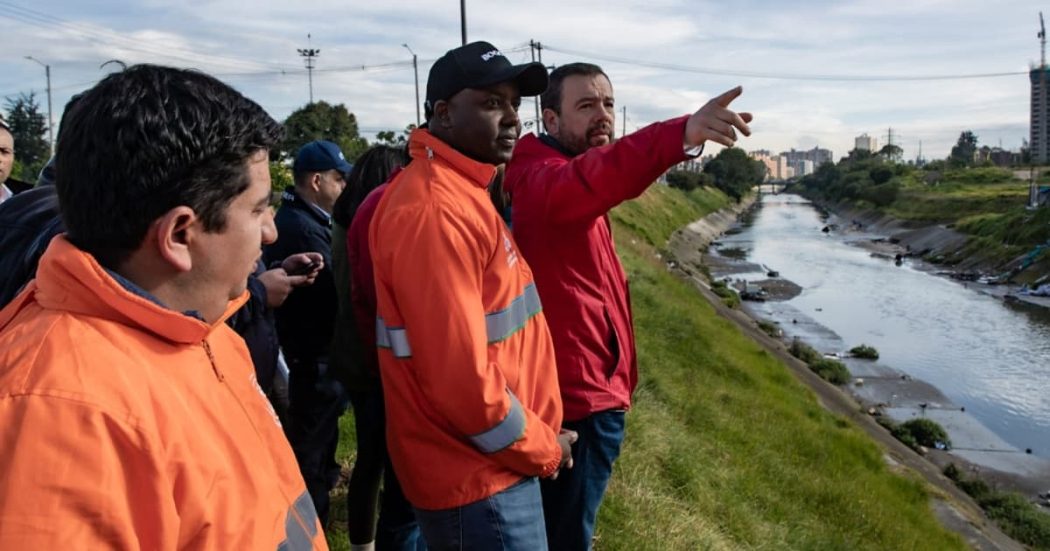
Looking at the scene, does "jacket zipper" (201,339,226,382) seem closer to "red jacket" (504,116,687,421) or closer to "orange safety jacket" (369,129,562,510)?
"orange safety jacket" (369,129,562,510)

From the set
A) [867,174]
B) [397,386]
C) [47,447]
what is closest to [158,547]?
[47,447]

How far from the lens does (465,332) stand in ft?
6.60

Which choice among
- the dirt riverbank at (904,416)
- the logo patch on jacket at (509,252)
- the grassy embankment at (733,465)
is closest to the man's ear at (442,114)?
the logo patch on jacket at (509,252)

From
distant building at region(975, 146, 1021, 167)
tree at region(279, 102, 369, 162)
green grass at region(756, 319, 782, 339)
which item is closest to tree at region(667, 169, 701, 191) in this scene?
tree at region(279, 102, 369, 162)

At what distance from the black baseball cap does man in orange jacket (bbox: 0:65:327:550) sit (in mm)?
931

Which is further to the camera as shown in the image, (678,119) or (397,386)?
(678,119)

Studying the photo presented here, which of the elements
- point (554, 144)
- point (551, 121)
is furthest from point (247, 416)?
point (551, 121)

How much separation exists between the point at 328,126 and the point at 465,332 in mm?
42116

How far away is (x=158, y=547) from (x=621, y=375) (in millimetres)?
1954

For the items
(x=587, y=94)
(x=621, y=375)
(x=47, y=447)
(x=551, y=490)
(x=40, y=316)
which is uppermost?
(x=587, y=94)

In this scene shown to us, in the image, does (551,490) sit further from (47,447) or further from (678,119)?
(47,447)

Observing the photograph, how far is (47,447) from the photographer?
39.9 inches

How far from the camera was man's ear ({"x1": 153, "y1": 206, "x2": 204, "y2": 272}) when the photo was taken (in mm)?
1246

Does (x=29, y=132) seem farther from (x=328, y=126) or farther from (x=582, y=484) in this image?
(x=582, y=484)
